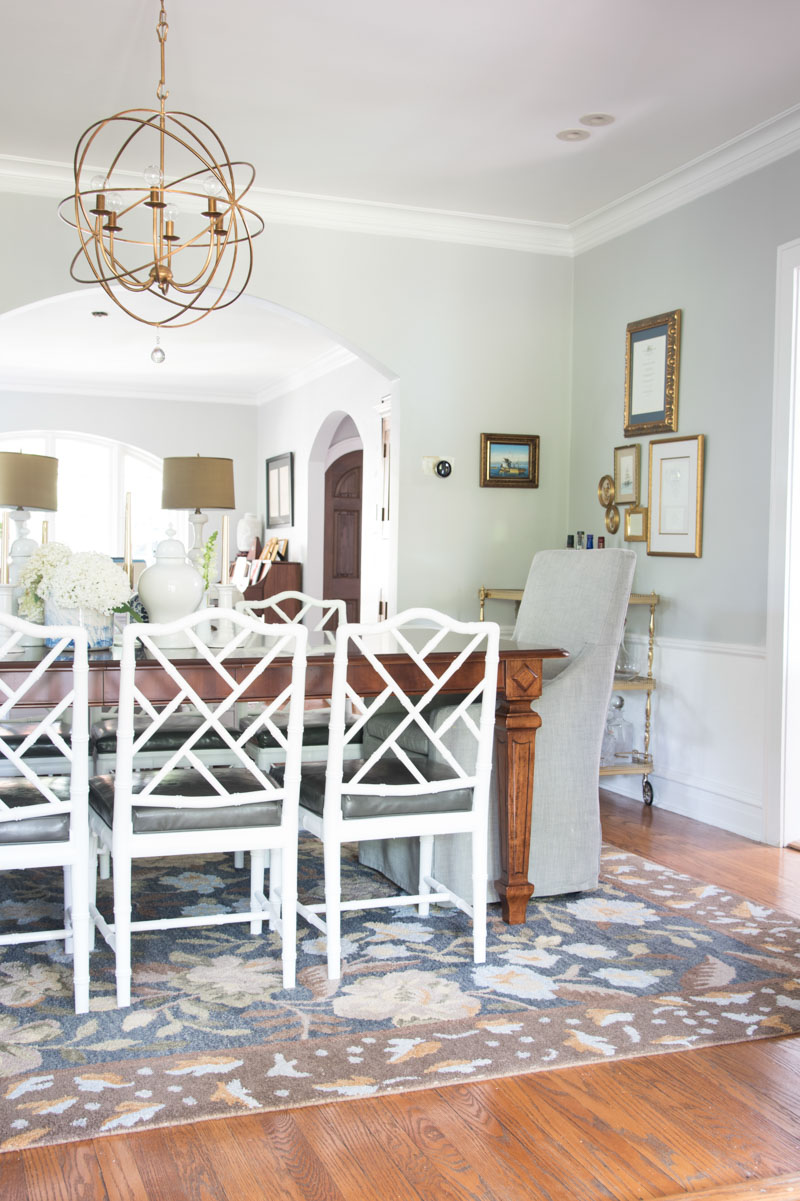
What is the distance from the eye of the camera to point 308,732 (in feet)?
12.2

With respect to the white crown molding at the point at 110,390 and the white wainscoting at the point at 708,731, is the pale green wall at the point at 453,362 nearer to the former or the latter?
the white wainscoting at the point at 708,731

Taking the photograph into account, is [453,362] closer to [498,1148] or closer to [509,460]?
[509,460]

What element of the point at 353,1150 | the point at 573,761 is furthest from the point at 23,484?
the point at 353,1150

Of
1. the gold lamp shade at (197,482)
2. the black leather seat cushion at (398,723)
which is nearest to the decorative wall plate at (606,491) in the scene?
the black leather seat cushion at (398,723)

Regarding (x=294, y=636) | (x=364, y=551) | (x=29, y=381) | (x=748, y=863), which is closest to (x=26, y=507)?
(x=294, y=636)

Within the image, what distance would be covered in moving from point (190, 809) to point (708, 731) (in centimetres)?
269

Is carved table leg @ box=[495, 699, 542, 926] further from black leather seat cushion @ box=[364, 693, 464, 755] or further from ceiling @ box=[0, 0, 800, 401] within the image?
ceiling @ box=[0, 0, 800, 401]

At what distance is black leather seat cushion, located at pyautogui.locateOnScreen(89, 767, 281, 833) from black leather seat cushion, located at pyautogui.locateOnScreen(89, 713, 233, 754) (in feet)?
1.65

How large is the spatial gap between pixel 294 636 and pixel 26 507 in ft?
4.68

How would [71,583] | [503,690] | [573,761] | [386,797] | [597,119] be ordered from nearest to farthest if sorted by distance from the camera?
[386,797], [71,583], [503,690], [573,761], [597,119]

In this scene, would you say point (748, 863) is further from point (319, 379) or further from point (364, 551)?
point (319, 379)

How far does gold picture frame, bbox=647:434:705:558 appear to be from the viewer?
181 inches

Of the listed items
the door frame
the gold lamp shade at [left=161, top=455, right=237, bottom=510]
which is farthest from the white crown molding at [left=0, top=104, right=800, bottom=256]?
the gold lamp shade at [left=161, top=455, right=237, bottom=510]

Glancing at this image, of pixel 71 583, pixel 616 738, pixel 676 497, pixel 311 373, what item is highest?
pixel 311 373
